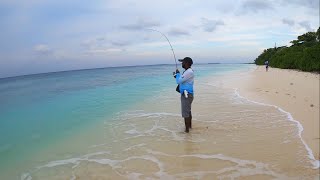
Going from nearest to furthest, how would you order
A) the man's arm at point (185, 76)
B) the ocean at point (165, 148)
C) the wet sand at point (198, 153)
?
the wet sand at point (198, 153) < the ocean at point (165, 148) < the man's arm at point (185, 76)

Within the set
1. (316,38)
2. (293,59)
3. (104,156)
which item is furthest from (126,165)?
(316,38)

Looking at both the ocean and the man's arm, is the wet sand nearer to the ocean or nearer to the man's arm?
the ocean

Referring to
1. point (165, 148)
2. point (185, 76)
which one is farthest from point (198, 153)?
point (185, 76)

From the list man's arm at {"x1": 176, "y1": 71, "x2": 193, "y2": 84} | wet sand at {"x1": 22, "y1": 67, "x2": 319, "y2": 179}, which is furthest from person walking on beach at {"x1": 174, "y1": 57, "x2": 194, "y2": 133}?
wet sand at {"x1": 22, "y1": 67, "x2": 319, "y2": 179}

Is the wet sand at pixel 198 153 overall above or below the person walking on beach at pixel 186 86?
below

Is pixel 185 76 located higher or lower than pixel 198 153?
higher

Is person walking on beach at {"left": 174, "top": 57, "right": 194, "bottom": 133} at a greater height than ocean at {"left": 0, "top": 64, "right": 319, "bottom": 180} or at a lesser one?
greater

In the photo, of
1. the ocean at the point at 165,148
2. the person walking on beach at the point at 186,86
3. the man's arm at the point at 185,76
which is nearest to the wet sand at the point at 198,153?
the ocean at the point at 165,148

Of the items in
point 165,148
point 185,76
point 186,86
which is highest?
point 185,76

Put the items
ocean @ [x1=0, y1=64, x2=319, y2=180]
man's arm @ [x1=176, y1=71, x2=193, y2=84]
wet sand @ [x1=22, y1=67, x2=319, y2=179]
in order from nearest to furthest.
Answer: wet sand @ [x1=22, y1=67, x2=319, y2=179] → ocean @ [x1=0, y1=64, x2=319, y2=180] → man's arm @ [x1=176, y1=71, x2=193, y2=84]

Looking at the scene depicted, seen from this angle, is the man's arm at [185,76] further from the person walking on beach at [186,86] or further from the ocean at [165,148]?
the ocean at [165,148]

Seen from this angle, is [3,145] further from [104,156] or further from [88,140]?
[104,156]

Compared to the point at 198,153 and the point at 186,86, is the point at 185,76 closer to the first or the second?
the point at 186,86

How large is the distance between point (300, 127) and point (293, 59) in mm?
35646
